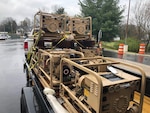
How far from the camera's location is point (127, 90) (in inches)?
63.6

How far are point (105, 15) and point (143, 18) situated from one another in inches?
179

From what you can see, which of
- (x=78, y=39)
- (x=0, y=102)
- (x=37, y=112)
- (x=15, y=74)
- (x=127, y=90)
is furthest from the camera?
(x=15, y=74)

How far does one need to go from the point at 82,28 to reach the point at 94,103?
4.05 meters

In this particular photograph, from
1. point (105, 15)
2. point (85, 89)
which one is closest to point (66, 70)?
point (85, 89)

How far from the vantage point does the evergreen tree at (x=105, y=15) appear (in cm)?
1941

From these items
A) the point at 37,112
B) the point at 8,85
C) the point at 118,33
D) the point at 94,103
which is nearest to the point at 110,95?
the point at 94,103

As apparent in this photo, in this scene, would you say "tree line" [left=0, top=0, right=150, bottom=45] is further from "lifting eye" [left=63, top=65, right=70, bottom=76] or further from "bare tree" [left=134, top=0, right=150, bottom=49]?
"lifting eye" [left=63, top=65, right=70, bottom=76]

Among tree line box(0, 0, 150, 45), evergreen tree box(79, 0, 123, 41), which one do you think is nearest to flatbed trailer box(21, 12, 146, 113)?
tree line box(0, 0, 150, 45)

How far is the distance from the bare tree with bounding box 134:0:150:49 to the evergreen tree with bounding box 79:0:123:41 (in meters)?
2.80

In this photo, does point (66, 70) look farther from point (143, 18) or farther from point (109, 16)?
point (109, 16)

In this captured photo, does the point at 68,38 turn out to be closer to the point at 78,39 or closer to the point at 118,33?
the point at 78,39

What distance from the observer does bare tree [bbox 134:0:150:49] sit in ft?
51.8

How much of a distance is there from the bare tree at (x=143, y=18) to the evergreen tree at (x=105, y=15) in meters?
2.80

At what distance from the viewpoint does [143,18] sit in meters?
16.5
